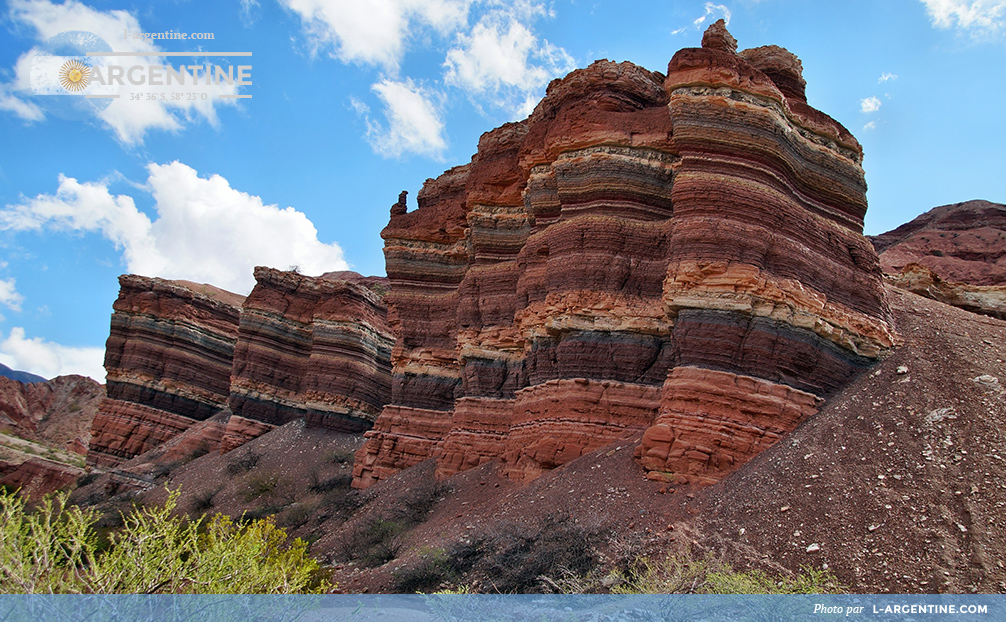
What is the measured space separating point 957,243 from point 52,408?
83190mm

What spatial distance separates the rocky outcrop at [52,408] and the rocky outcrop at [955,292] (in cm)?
5956

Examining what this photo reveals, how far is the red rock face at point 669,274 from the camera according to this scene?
12547 mm

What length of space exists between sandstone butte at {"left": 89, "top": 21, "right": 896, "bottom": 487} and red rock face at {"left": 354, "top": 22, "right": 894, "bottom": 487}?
0.14 ft

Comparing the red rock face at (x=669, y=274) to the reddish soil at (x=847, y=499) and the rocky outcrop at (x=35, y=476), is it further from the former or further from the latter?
the rocky outcrop at (x=35, y=476)

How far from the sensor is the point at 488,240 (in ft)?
70.9

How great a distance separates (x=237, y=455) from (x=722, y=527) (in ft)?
85.2

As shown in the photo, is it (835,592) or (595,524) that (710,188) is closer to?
(595,524)

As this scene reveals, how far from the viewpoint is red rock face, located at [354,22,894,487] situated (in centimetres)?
1255

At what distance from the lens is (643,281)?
15859mm

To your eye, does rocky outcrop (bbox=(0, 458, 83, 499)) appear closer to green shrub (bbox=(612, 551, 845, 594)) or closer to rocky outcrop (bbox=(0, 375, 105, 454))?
rocky outcrop (bbox=(0, 375, 105, 454))

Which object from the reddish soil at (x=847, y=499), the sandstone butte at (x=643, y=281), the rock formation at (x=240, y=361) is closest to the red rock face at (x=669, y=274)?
the sandstone butte at (x=643, y=281)

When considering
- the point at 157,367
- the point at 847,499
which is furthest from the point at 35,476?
the point at 847,499

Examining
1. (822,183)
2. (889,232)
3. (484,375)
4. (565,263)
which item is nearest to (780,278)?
(822,183)

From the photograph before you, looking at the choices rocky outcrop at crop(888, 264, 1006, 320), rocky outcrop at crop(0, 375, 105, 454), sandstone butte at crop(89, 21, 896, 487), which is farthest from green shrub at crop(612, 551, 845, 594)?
rocky outcrop at crop(0, 375, 105, 454)
